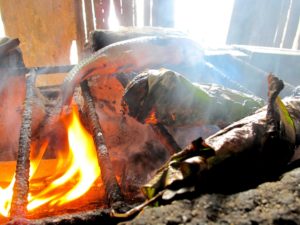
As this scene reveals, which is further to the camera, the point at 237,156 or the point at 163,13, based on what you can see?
the point at 163,13

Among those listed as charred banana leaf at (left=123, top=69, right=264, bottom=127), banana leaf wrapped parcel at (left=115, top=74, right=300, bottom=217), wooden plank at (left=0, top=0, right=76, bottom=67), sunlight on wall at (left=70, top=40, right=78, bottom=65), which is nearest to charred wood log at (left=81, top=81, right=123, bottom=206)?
charred banana leaf at (left=123, top=69, right=264, bottom=127)

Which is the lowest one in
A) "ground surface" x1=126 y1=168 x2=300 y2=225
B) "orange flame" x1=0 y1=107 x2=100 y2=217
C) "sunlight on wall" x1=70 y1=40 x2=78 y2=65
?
"sunlight on wall" x1=70 y1=40 x2=78 y2=65

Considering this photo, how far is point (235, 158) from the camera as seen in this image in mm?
1203

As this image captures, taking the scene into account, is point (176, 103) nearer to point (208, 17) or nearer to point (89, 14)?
point (89, 14)

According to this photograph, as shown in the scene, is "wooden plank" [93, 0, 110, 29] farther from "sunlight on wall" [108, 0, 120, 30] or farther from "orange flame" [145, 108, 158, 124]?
"orange flame" [145, 108, 158, 124]

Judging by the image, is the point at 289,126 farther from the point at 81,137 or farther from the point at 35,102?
the point at 35,102

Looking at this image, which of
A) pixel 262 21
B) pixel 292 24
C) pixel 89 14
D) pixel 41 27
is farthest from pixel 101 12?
pixel 292 24

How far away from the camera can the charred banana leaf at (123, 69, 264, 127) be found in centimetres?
191

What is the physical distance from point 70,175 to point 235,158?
1720 millimetres

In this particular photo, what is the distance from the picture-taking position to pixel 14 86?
3.25 meters

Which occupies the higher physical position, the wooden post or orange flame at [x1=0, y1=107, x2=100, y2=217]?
the wooden post

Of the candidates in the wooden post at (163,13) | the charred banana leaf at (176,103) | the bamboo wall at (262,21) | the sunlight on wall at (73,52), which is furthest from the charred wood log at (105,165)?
the bamboo wall at (262,21)

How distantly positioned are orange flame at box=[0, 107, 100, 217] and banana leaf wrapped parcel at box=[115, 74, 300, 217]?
1.36 metres

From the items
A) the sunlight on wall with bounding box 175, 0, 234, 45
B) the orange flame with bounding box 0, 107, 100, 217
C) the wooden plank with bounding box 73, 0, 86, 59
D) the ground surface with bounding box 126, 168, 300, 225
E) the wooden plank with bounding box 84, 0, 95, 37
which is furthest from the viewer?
the sunlight on wall with bounding box 175, 0, 234, 45
